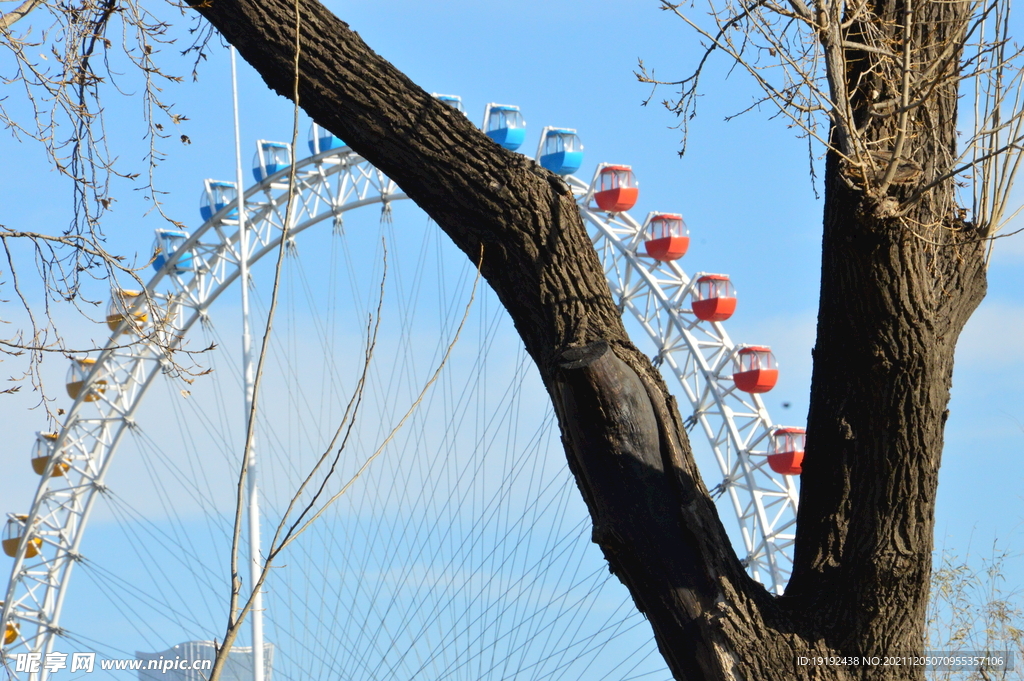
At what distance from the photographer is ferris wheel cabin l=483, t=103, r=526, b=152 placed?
731 inches

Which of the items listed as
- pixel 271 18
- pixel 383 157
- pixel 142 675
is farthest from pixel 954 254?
pixel 142 675

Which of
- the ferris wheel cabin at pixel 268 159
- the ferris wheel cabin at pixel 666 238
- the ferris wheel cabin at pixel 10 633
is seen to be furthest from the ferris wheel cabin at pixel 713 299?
the ferris wheel cabin at pixel 10 633

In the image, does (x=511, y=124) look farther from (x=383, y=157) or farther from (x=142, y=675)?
(x=383, y=157)

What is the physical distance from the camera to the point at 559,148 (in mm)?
18812

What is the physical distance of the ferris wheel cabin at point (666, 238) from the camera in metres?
19.2

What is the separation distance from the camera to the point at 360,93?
3529mm

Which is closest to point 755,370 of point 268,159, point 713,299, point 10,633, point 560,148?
point 713,299

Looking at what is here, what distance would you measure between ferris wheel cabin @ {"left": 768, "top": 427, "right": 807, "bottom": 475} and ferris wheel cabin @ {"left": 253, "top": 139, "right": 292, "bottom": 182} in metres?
11.3

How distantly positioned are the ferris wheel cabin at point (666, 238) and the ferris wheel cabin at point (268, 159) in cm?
832

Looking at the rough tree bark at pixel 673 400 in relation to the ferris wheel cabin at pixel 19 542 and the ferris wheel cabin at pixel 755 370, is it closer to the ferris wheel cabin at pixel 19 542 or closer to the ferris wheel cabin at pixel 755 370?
the ferris wheel cabin at pixel 755 370

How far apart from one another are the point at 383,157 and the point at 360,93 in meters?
0.20

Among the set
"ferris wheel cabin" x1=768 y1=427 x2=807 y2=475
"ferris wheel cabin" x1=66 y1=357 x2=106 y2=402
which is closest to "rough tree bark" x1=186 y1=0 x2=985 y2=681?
"ferris wheel cabin" x1=768 y1=427 x2=807 y2=475

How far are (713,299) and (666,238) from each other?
4.15ft

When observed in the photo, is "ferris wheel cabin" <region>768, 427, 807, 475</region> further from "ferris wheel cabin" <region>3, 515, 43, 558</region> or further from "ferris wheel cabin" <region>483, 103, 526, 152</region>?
"ferris wheel cabin" <region>3, 515, 43, 558</region>
